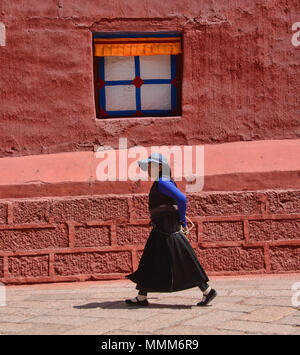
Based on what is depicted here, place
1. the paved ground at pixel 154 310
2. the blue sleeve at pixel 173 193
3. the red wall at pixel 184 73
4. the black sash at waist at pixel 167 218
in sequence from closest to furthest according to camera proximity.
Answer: the paved ground at pixel 154 310 < the blue sleeve at pixel 173 193 < the black sash at waist at pixel 167 218 < the red wall at pixel 184 73

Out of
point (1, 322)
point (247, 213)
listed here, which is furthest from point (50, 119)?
point (1, 322)

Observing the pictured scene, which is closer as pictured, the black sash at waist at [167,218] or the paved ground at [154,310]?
the paved ground at [154,310]

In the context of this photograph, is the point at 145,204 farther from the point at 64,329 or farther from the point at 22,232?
the point at 64,329

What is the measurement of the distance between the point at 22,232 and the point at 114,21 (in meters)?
Answer: 2.83

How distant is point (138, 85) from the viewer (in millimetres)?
8469

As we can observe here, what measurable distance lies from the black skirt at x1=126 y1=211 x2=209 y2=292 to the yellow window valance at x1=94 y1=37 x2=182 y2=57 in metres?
2.98

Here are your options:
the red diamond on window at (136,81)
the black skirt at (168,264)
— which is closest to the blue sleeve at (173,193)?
the black skirt at (168,264)

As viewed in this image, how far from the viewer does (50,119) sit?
26.8 feet

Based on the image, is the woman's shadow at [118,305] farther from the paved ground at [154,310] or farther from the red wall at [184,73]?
the red wall at [184,73]

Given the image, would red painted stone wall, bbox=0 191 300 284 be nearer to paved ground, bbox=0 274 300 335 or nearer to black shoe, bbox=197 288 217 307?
paved ground, bbox=0 274 300 335

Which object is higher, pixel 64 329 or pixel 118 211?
pixel 118 211

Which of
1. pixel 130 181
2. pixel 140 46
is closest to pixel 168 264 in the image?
pixel 130 181

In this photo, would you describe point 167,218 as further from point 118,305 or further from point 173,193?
point 118,305

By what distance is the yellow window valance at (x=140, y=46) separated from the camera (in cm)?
828
